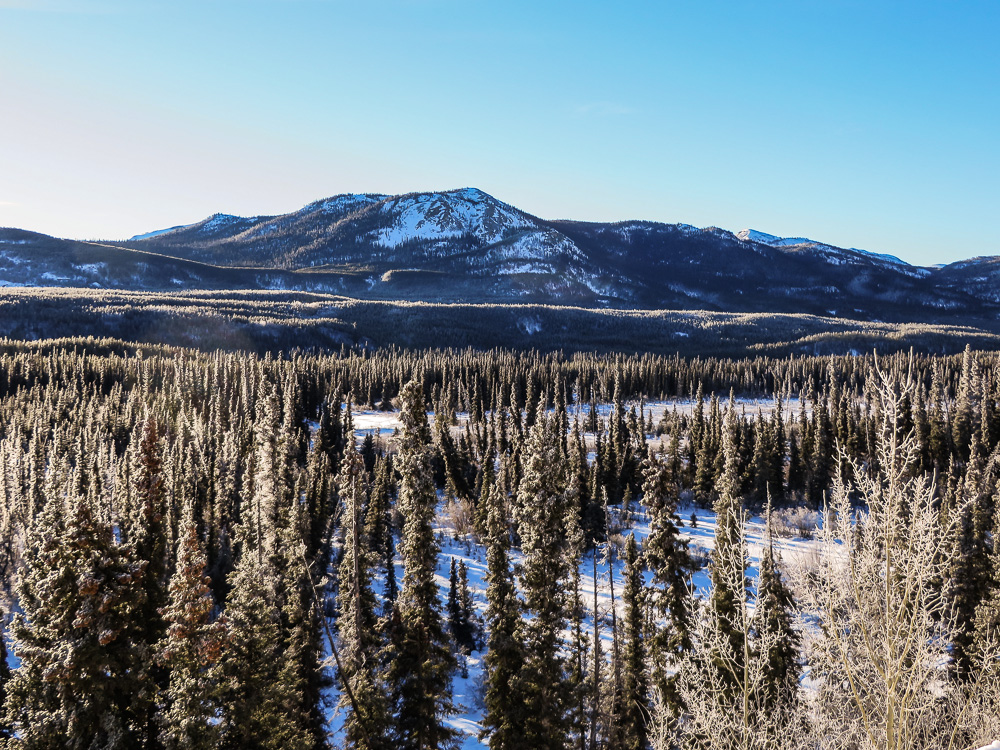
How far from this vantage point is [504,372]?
124 meters

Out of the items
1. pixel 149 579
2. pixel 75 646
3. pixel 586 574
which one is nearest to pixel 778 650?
pixel 149 579

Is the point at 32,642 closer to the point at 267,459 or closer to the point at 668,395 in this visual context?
the point at 267,459

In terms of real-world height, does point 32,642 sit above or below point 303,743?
above

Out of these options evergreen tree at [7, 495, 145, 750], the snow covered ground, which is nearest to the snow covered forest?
evergreen tree at [7, 495, 145, 750]

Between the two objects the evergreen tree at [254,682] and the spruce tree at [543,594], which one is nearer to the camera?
the evergreen tree at [254,682]

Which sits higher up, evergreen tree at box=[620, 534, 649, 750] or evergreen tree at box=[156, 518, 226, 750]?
evergreen tree at box=[156, 518, 226, 750]

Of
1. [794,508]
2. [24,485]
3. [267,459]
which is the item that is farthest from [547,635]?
[24,485]

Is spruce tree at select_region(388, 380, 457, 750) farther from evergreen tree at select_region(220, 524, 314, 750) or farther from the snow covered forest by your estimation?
evergreen tree at select_region(220, 524, 314, 750)

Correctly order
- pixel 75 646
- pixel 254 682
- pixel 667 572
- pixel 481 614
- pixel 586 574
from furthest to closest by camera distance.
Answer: pixel 586 574 → pixel 481 614 → pixel 667 572 → pixel 254 682 → pixel 75 646

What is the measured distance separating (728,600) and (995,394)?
87.5 meters

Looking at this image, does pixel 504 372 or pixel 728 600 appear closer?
pixel 728 600

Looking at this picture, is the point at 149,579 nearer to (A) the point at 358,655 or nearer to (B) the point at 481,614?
(A) the point at 358,655

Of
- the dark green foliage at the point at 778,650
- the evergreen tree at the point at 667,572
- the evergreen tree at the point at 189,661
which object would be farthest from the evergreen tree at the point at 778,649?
the evergreen tree at the point at 189,661

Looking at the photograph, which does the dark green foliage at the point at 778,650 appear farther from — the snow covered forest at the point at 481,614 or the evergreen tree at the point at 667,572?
the evergreen tree at the point at 667,572
